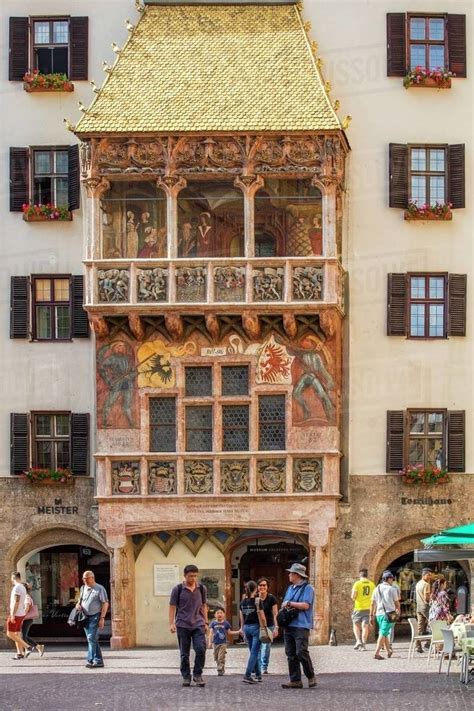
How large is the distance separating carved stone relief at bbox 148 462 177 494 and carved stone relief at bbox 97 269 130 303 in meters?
3.70

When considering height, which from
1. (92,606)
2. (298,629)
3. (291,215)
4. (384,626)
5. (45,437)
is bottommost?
(384,626)

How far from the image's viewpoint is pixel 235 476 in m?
40.5

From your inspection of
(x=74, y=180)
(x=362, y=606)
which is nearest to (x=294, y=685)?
(x=362, y=606)

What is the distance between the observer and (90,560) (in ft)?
142

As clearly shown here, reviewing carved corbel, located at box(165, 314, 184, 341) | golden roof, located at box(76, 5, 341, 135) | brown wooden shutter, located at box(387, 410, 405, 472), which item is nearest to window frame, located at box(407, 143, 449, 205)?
→ golden roof, located at box(76, 5, 341, 135)

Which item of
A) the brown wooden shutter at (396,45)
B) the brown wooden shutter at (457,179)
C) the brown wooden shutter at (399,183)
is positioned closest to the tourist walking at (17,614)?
the brown wooden shutter at (399,183)

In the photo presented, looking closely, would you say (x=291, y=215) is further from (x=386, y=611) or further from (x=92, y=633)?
(x=92, y=633)

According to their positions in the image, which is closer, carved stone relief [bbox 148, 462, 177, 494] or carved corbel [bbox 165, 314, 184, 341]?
carved corbel [bbox 165, 314, 184, 341]

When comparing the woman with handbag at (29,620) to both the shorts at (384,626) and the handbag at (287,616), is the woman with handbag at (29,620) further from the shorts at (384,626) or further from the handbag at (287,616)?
the handbag at (287,616)

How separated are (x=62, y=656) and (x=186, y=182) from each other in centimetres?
1046

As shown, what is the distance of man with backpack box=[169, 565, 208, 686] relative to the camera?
2842 centimetres

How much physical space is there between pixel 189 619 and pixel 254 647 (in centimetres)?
163

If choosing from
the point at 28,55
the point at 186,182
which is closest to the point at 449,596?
the point at 186,182

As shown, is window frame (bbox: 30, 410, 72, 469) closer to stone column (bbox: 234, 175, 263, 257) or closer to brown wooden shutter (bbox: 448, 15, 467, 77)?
stone column (bbox: 234, 175, 263, 257)
